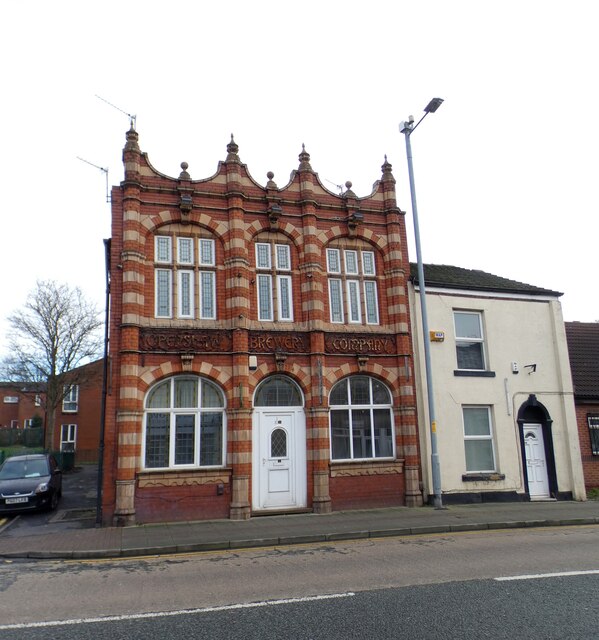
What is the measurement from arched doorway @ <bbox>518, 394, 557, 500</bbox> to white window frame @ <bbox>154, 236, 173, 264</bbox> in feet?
36.0

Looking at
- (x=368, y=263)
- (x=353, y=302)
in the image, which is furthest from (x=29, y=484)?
(x=368, y=263)

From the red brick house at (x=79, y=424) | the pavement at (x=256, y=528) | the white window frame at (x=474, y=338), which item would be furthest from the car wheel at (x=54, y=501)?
the red brick house at (x=79, y=424)

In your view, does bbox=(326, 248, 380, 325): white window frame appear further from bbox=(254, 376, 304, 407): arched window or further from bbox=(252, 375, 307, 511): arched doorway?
bbox=(252, 375, 307, 511): arched doorway

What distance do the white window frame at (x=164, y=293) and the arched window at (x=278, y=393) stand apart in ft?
9.96

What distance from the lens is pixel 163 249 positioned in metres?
14.2

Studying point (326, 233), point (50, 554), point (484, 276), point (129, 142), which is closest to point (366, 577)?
point (50, 554)

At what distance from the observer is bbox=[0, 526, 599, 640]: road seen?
5.51 m

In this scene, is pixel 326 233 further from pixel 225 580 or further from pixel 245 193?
pixel 225 580

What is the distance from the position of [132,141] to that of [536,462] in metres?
14.5

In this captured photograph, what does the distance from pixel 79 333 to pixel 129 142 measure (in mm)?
21878

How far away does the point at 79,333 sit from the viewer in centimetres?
3334

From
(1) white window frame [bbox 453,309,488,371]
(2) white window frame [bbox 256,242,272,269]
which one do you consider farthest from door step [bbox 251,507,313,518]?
(2) white window frame [bbox 256,242,272,269]

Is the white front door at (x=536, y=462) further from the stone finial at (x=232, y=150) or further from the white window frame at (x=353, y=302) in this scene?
the stone finial at (x=232, y=150)

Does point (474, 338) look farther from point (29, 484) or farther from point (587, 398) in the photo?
point (29, 484)
